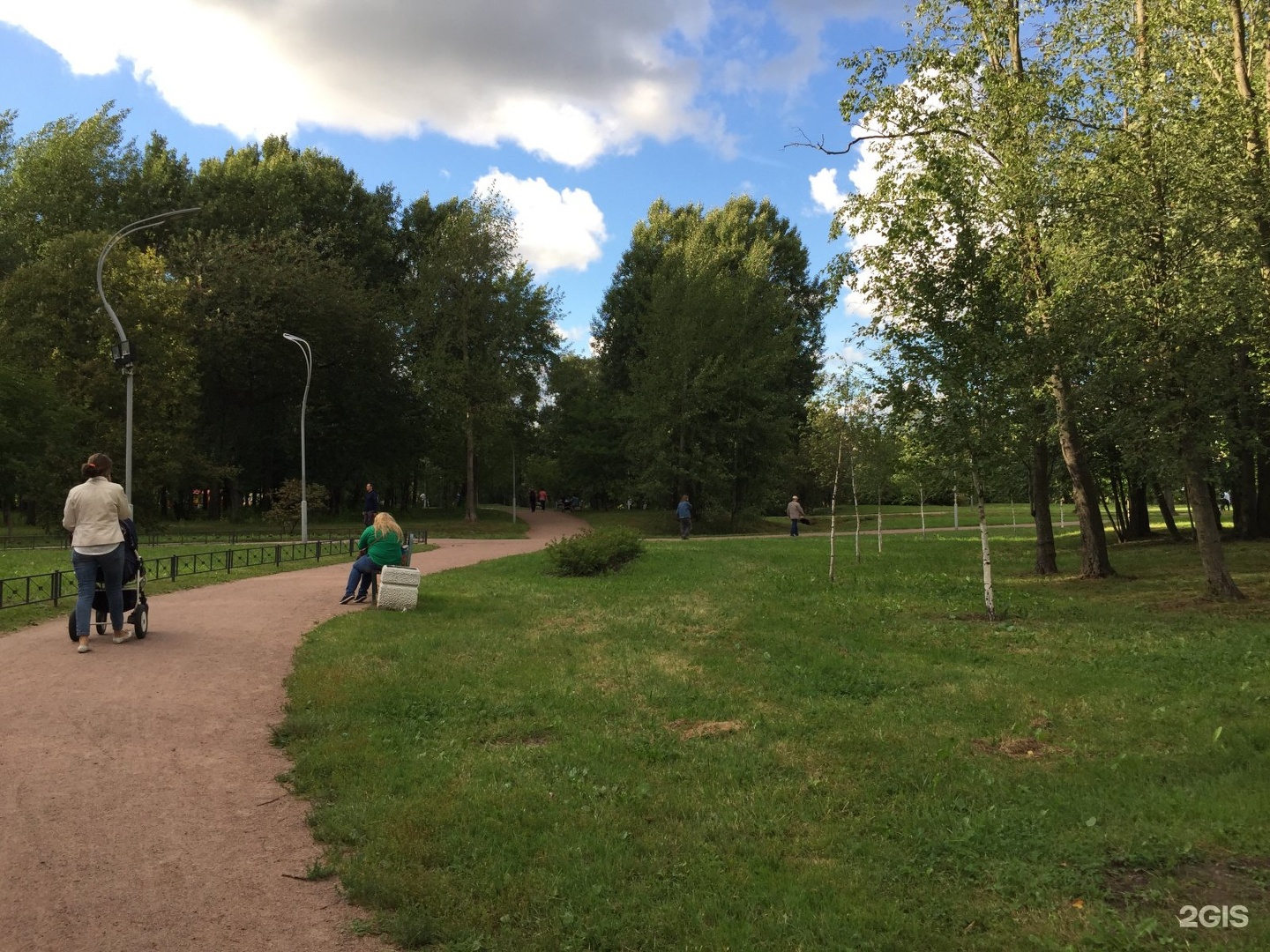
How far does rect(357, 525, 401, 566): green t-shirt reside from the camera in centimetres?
1253

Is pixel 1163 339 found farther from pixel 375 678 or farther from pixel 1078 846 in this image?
pixel 375 678

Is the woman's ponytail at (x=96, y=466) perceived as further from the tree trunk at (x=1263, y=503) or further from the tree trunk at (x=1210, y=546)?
the tree trunk at (x=1263, y=503)

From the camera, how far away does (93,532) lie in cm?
816

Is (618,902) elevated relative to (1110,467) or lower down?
lower down

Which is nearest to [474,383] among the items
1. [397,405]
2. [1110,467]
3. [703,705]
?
[397,405]

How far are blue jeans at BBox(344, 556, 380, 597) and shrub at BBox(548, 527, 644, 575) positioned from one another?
479cm

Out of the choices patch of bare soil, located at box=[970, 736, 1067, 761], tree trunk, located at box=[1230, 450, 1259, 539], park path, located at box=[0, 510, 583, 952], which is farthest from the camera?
tree trunk, located at box=[1230, 450, 1259, 539]

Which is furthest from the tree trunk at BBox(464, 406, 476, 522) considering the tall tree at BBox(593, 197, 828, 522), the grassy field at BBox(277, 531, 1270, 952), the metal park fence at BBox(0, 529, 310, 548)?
the grassy field at BBox(277, 531, 1270, 952)

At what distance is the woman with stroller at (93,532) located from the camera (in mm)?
8148

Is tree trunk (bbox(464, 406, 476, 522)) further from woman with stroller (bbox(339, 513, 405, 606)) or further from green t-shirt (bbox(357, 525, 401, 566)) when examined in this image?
green t-shirt (bbox(357, 525, 401, 566))

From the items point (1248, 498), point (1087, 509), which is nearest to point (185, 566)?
point (1087, 509)

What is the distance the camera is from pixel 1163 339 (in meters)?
11.9

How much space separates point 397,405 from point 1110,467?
34.6 m

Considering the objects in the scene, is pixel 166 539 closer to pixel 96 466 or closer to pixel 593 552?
pixel 593 552
